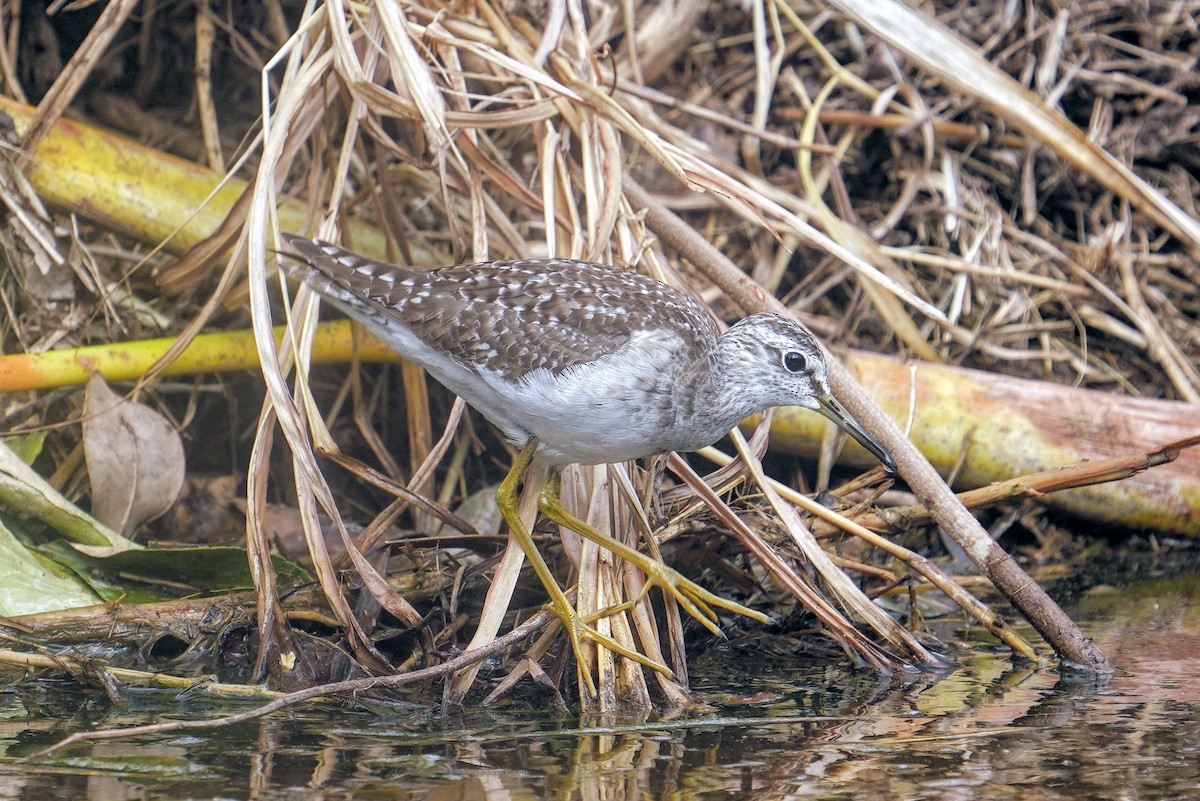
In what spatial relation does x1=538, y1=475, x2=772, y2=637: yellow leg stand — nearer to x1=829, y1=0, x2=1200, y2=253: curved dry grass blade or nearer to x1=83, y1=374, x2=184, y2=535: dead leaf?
x1=83, y1=374, x2=184, y2=535: dead leaf

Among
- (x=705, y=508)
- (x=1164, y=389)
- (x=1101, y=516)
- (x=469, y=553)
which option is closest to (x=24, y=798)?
(x=469, y=553)

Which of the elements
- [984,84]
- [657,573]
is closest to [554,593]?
[657,573]

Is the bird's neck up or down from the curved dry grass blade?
down

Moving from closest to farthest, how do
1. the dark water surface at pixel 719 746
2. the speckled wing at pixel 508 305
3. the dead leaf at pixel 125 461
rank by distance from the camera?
the dark water surface at pixel 719 746, the speckled wing at pixel 508 305, the dead leaf at pixel 125 461

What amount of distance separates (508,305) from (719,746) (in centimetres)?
148

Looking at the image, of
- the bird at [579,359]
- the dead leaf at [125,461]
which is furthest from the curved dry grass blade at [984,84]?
the dead leaf at [125,461]

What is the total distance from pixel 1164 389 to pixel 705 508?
9.14 feet

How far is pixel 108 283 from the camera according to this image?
493cm

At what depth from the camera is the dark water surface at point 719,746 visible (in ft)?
8.61

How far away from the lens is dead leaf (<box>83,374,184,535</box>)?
4309 mm

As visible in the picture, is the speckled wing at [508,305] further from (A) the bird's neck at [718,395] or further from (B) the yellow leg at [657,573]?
(B) the yellow leg at [657,573]

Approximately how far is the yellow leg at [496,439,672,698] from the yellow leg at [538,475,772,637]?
10 cm

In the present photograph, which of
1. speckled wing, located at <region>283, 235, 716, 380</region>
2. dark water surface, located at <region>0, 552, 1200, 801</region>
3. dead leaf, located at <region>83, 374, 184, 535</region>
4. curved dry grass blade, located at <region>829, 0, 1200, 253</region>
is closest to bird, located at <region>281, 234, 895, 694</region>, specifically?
speckled wing, located at <region>283, 235, 716, 380</region>

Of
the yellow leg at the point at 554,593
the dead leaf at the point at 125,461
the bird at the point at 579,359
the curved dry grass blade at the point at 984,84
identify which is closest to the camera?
the yellow leg at the point at 554,593
